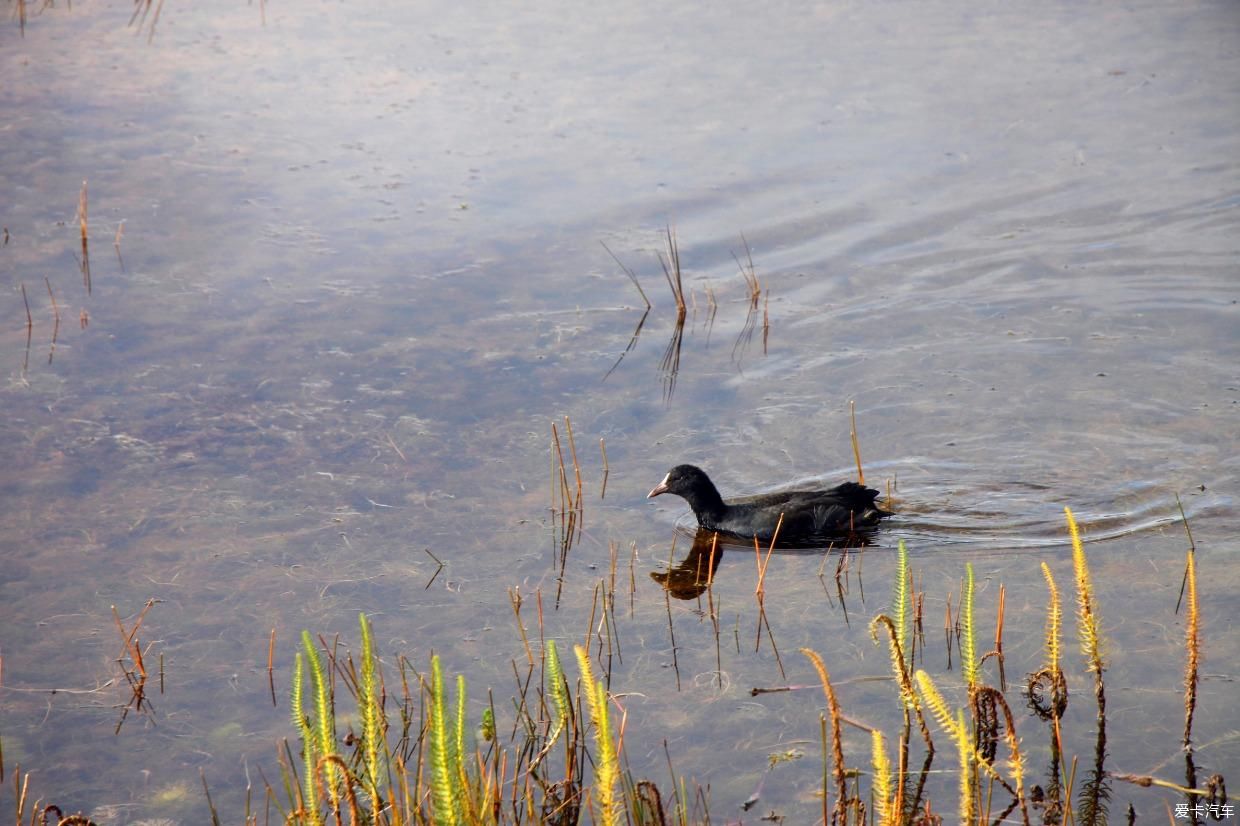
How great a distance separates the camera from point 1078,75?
A: 17.5 m

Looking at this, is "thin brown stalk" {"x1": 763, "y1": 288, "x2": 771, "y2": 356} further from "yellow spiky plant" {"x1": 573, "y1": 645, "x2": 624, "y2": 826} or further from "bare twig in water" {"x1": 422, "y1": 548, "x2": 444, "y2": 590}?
"yellow spiky plant" {"x1": 573, "y1": 645, "x2": 624, "y2": 826}

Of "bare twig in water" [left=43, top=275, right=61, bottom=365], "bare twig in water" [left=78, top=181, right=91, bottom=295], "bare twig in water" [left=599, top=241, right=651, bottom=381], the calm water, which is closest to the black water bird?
the calm water

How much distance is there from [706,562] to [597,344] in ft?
11.2

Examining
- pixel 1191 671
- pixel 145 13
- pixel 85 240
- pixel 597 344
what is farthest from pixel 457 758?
pixel 145 13

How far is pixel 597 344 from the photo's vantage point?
12.5 meters

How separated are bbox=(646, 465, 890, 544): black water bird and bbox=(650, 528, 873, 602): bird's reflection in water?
0.07m

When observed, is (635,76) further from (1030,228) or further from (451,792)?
(451,792)

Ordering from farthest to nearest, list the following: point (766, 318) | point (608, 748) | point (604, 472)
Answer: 1. point (766, 318)
2. point (604, 472)
3. point (608, 748)

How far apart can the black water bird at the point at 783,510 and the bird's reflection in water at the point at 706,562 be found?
0.07 meters

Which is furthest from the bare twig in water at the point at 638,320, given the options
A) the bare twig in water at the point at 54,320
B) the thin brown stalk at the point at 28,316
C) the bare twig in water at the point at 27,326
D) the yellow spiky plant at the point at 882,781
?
the yellow spiky plant at the point at 882,781

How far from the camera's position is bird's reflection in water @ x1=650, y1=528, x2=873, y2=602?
9023mm

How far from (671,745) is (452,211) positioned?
871 centimetres

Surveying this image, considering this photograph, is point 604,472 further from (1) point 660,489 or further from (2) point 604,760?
(2) point 604,760

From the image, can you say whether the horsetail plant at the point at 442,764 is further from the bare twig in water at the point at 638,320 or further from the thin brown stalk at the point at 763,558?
the bare twig in water at the point at 638,320
